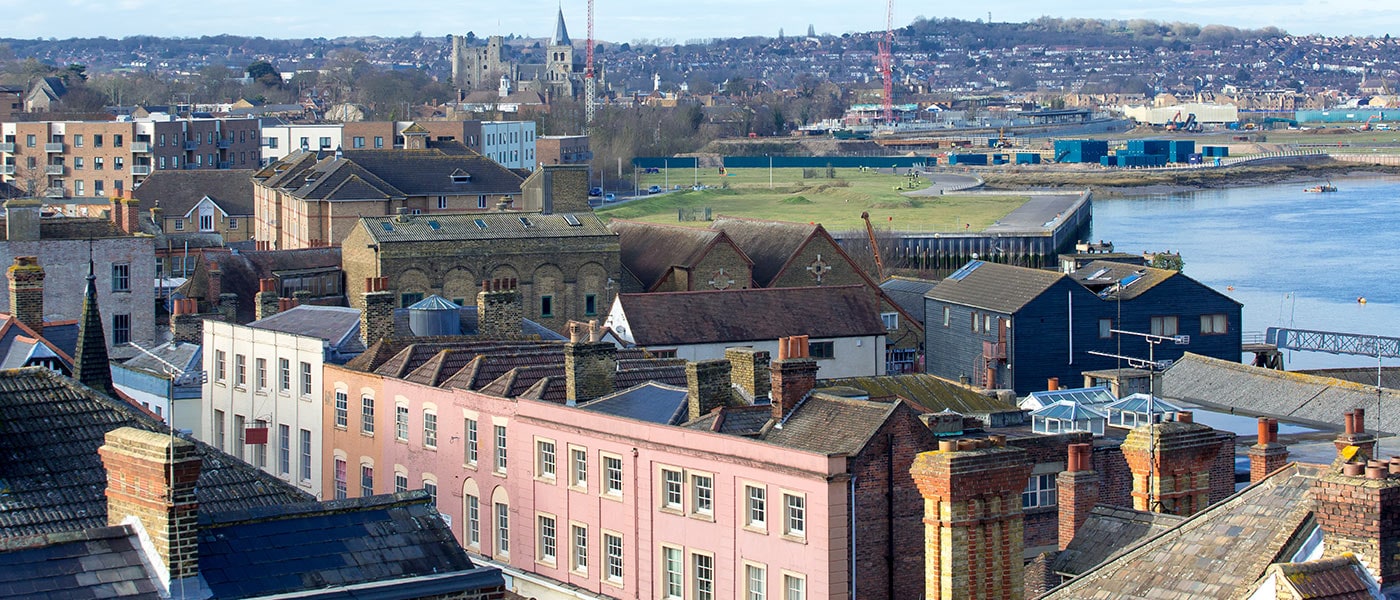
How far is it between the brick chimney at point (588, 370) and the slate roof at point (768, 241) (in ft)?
109

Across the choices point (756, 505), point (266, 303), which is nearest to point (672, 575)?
point (756, 505)

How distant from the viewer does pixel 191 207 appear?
9431 cm

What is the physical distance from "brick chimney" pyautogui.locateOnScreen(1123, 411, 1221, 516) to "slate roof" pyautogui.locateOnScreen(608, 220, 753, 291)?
1739 inches

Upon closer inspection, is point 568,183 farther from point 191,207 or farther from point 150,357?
point 191,207

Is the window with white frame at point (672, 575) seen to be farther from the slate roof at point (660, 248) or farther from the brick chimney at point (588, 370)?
the slate roof at point (660, 248)

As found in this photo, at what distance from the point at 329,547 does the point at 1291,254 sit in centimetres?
12520

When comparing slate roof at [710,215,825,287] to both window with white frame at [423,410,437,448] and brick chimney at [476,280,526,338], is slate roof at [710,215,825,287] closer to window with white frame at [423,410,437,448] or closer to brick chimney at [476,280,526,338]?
brick chimney at [476,280,526,338]

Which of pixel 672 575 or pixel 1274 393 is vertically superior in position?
pixel 1274 393

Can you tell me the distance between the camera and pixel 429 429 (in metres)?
35.9

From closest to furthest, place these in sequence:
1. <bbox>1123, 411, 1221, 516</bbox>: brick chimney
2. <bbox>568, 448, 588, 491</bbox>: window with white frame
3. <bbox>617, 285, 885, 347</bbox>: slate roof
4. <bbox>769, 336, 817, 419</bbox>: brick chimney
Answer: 1. <bbox>1123, 411, 1221, 516</bbox>: brick chimney
2. <bbox>769, 336, 817, 419</bbox>: brick chimney
3. <bbox>568, 448, 588, 491</bbox>: window with white frame
4. <bbox>617, 285, 885, 347</bbox>: slate roof

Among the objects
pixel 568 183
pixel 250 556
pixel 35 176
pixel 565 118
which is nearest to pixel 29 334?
pixel 250 556

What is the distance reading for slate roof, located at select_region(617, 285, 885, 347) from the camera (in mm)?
52406

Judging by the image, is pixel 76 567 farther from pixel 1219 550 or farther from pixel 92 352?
pixel 92 352

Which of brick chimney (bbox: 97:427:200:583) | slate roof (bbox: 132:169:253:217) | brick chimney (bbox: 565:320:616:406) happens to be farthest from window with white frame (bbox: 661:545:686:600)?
slate roof (bbox: 132:169:253:217)
